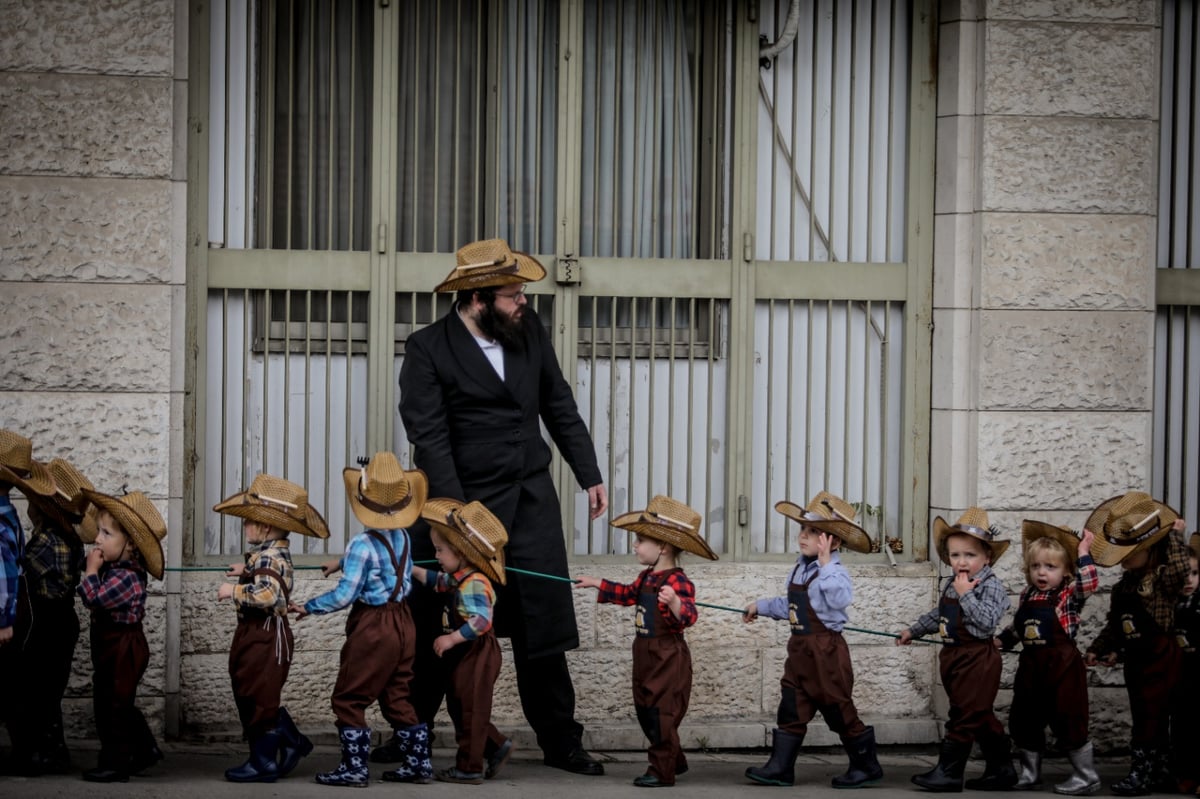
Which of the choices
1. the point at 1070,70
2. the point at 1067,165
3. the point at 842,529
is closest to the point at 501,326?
the point at 842,529

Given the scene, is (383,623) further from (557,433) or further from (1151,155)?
(1151,155)

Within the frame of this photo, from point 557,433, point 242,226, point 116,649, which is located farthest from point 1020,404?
point 116,649

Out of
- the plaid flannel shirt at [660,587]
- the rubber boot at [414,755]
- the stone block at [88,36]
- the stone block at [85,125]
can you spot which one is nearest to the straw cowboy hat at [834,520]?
the plaid flannel shirt at [660,587]

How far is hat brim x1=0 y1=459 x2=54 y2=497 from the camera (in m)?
6.32

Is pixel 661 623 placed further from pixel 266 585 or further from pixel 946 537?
pixel 266 585

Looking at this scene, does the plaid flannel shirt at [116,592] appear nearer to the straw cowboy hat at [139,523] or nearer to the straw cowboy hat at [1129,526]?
the straw cowboy hat at [139,523]

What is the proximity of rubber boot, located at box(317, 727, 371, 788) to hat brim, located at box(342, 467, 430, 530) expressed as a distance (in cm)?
76

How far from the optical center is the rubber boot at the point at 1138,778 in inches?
273

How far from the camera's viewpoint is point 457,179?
775 centimetres

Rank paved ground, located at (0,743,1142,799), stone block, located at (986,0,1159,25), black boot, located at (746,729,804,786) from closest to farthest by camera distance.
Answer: paved ground, located at (0,743,1142,799) → black boot, located at (746,729,804,786) → stone block, located at (986,0,1159,25)

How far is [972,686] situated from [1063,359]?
5.88ft

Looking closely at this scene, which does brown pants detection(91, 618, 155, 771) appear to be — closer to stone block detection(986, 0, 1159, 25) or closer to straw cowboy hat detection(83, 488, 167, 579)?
straw cowboy hat detection(83, 488, 167, 579)

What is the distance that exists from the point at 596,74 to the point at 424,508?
2456 mm

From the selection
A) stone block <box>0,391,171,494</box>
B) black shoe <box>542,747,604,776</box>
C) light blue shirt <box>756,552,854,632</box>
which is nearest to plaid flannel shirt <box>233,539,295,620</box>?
stone block <box>0,391,171,494</box>
